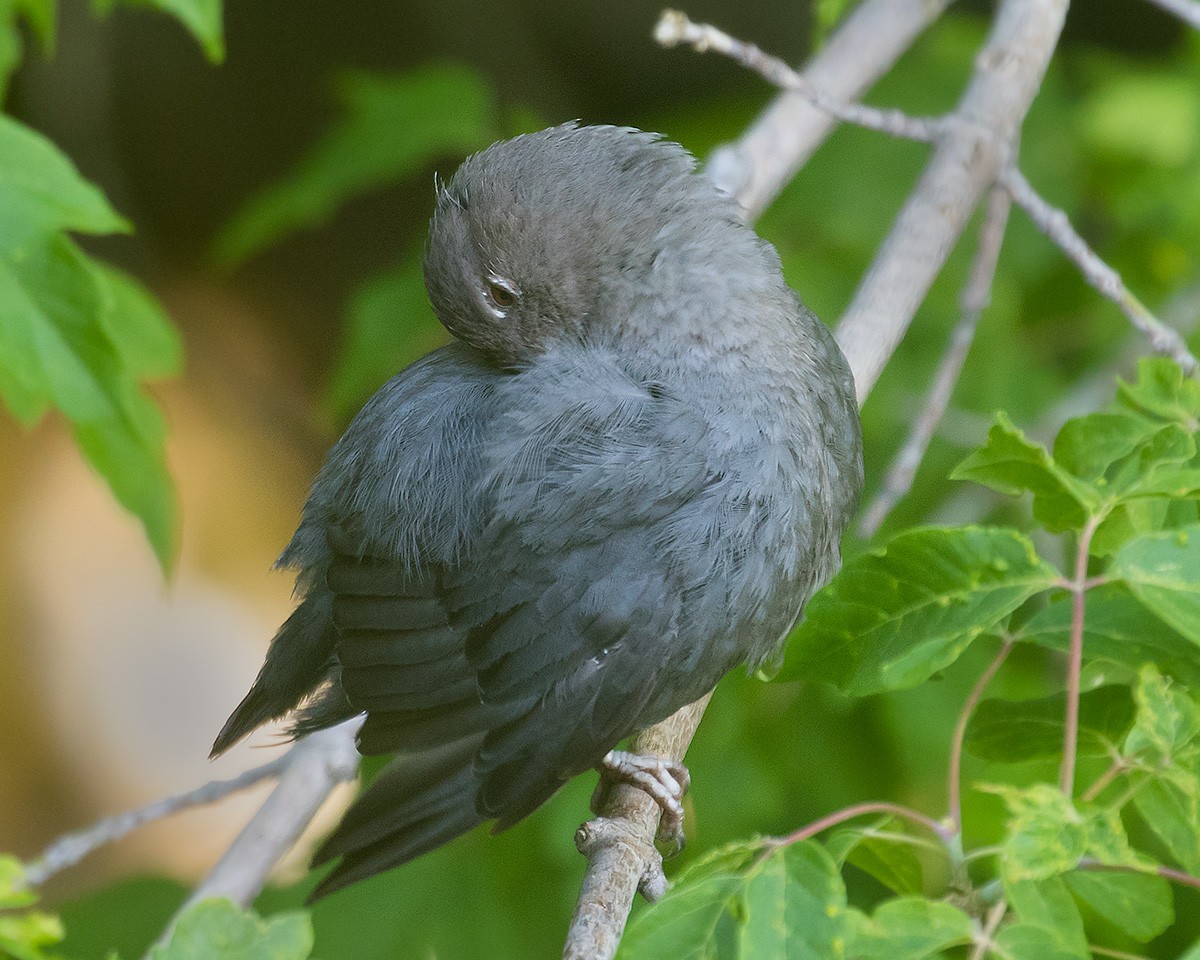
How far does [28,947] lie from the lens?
3.67 ft

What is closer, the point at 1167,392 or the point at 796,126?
the point at 1167,392

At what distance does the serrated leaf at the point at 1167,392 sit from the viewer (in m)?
1.42

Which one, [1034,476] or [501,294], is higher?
[501,294]

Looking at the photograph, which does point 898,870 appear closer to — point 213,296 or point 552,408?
point 552,408

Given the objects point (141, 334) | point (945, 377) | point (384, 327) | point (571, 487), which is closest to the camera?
point (571, 487)

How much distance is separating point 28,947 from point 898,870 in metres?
0.84

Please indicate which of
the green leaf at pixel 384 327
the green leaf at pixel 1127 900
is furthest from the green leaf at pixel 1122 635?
the green leaf at pixel 384 327

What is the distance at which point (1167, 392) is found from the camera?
4.72 feet

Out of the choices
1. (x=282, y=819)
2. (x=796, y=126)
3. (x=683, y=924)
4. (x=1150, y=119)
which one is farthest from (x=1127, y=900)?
(x=1150, y=119)

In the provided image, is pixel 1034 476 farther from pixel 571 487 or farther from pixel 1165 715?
pixel 571 487

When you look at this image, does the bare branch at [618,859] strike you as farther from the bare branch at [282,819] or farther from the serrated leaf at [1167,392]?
the serrated leaf at [1167,392]

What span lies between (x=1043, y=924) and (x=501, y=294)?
1.15m

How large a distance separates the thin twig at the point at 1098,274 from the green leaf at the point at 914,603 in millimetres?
944

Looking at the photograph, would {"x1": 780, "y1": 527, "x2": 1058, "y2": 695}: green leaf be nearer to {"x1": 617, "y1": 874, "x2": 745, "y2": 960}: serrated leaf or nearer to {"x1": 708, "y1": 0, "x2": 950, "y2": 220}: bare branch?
{"x1": 617, "y1": 874, "x2": 745, "y2": 960}: serrated leaf
